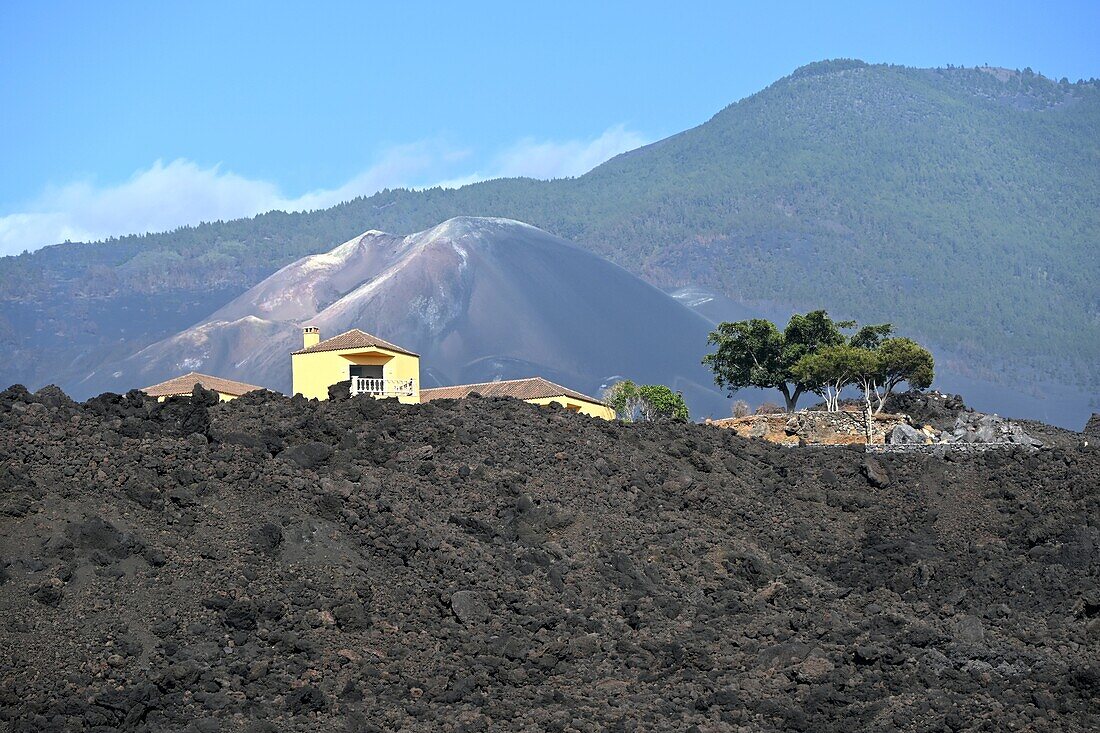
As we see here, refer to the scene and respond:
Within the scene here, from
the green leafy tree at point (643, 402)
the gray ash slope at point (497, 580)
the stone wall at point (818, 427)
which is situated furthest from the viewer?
the green leafy tree at point (643, 402)

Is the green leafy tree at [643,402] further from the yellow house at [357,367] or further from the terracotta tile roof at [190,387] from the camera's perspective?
the terracotta tile roof at [190,387]

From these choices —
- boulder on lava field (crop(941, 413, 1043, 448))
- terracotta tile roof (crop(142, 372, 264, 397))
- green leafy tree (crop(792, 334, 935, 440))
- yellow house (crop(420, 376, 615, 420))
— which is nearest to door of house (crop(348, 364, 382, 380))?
yellow house (crop(420, 376, 615, 420))

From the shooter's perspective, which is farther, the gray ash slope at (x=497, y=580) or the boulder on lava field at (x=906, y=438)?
the boulder on lava field at (x=906, y=438)

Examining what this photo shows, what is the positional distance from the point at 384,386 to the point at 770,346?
18.5 meters

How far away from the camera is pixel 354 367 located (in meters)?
49.0

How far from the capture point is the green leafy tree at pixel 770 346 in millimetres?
58812

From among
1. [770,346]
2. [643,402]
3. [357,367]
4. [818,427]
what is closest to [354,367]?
[357,367]

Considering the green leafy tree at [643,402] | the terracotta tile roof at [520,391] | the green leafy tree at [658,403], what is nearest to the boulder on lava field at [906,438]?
the terracotta tile roof at [520,391]

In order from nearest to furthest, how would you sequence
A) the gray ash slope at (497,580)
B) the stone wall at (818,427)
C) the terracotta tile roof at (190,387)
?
the gray ash slope at (497,580) → the stone wall at (818,427) → the terracotta tile roof at (190,387)

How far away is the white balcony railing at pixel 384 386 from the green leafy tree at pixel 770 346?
15.5 m

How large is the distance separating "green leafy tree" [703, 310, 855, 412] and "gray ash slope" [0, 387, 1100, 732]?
35.6 m

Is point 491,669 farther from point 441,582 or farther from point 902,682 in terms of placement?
point 902,682

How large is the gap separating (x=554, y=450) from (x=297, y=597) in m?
6.62

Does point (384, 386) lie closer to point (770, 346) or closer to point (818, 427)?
point (818, 427)
